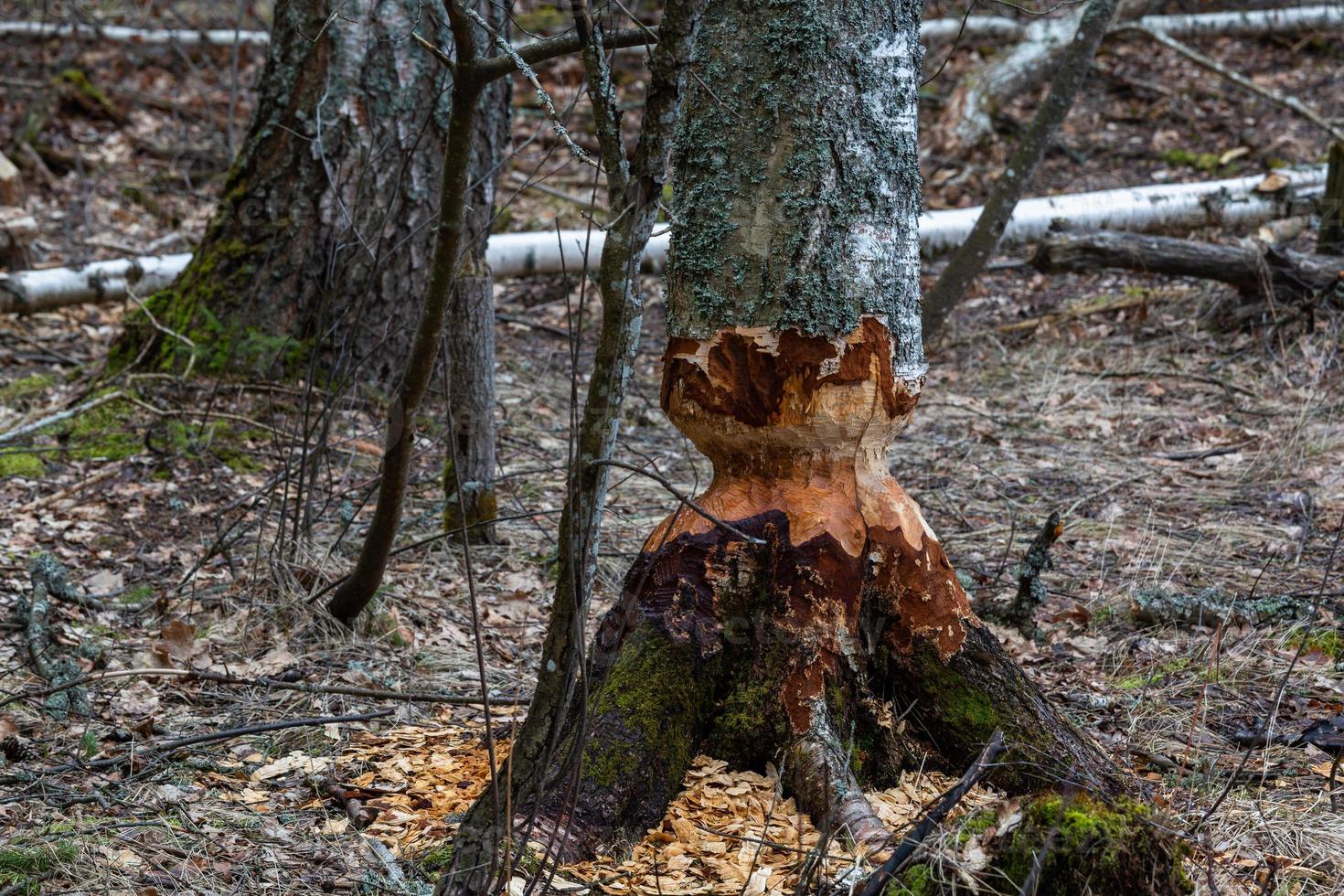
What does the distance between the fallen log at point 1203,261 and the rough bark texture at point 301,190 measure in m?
3.68

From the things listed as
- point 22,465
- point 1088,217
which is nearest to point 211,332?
point 22,465

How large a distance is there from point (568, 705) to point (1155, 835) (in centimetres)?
105

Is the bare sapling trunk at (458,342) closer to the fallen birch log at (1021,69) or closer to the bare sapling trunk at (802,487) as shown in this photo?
A: the bare sapling trunk at (802,487)

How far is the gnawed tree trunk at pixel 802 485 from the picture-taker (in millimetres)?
2400

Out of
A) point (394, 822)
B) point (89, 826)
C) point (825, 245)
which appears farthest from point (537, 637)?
point (825, 245)

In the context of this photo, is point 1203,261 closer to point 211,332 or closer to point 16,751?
point 211,332

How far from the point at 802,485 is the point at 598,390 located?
84 centimetres

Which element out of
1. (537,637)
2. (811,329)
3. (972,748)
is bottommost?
(537,637)

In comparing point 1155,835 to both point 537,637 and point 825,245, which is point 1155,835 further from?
point 537,637

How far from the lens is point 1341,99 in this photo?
9.88m

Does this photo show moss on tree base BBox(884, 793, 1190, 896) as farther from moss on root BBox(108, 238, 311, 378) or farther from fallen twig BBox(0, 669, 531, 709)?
moss on root BBox(108, 238, 311, 378)

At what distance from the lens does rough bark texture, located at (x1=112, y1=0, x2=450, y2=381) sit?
518cm

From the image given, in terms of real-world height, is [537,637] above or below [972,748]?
below

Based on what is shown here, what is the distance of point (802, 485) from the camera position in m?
2.60
